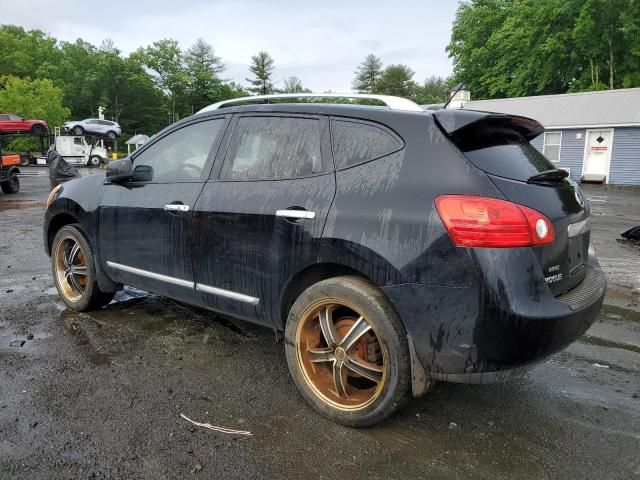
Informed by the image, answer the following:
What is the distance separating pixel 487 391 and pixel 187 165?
8.60 ft

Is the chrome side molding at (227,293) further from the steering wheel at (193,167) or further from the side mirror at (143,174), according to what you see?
the side mirror at (143,174)

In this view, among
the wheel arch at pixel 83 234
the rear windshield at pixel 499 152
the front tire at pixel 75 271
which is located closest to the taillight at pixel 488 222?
the rear windshield at pixel 499 152

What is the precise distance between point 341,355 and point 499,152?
1.40 meters

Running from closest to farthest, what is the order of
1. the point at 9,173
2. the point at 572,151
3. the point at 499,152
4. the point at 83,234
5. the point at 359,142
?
the point at 499,152 → the point at 359,142 → the point at 83,234 → the point at 9,173 → the point at 572,151

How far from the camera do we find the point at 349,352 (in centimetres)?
282

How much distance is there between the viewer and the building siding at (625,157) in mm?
23953

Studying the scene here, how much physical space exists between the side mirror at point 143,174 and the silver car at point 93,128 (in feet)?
130

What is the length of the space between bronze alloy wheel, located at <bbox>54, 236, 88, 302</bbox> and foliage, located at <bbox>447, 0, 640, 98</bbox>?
124 feet

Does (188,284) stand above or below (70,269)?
above

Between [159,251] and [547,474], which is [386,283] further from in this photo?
[159,251]

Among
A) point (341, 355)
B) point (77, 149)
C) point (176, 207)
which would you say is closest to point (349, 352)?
point (341, 355)

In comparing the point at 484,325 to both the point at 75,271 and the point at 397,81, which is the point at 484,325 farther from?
the point at 397,81

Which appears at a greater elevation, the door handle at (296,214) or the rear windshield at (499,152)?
the rear windshield at (499,152)

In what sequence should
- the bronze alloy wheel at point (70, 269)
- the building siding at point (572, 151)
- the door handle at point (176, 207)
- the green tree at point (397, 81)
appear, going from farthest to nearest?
the green tree at point (397, 81), the building siding at point (572, 151), the bronze alloy wheel at point (70, 269), the door handle at point (176, 207)
